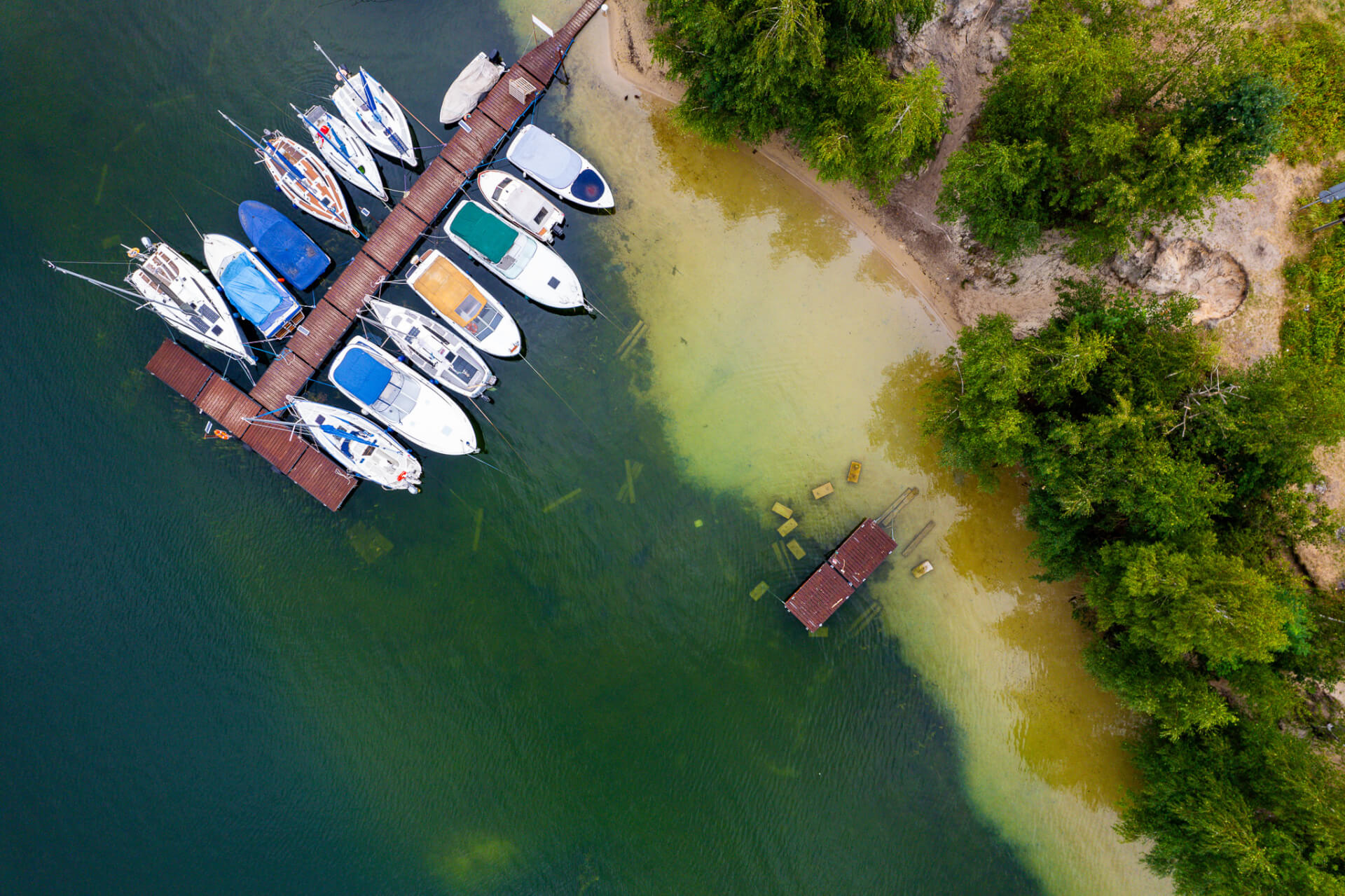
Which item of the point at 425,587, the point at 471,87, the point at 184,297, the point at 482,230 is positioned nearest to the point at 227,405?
the point at 184,297

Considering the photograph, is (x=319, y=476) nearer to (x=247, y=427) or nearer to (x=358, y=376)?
(x=247, y=427)

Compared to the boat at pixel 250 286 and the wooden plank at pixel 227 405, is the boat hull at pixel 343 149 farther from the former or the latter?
the wooden plank at pixel 227 405

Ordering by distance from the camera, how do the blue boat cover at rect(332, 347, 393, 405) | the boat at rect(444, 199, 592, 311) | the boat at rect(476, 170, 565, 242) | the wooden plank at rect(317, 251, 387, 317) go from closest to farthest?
the blue boat cover at rect(332, 347, 393, 405)
the boat at rect(444, 199, 592, 311)
the boat at rect(476, 170, 565, 242)
the wooden plank at rect(317, 251, 387, 317)

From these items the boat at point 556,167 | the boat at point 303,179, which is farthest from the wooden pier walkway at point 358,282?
the boat at point 303,179

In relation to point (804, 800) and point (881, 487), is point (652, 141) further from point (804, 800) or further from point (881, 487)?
point (804, 800)

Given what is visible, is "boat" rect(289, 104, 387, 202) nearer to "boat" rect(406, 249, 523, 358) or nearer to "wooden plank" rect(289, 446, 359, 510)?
Result: "boat" rect(406, 249, 523, 358)

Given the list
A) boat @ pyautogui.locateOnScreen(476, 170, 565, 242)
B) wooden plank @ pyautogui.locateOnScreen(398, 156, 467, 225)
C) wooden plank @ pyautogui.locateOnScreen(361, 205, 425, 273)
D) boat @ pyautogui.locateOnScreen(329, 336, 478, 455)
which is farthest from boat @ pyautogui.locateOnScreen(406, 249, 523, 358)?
boat @ pyautogui.locateOnScreen(476, 170, 565, 242)

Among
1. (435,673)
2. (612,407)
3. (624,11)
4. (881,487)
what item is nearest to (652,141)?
(624,11)
